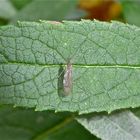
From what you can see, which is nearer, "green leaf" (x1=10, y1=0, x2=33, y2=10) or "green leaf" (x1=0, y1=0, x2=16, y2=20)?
"green leaf" (x1=0, y1=0, x2=16, y2=20)

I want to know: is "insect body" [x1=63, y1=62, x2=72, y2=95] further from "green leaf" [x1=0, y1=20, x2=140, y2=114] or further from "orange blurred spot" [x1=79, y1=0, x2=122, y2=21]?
"orange blurred spot" [x1=79, y1=0, x2=122, y2=21]

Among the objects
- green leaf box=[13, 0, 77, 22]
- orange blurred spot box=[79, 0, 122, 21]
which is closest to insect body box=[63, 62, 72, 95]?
green leaf box=[13, 0, 77, 22]

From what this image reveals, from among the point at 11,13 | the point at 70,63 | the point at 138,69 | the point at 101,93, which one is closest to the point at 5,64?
the point at 70,63

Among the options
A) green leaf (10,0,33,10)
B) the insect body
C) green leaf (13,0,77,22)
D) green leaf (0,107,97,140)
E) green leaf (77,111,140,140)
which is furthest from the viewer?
green leaf (10,0,33,10)

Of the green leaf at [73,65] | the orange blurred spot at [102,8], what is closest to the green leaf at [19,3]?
the orange blurred spot at [102,8]

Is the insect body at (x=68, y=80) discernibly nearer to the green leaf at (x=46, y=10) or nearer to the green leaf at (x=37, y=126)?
the green leaf at (x=37, y=126)

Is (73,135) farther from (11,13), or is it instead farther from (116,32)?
(11,13)
